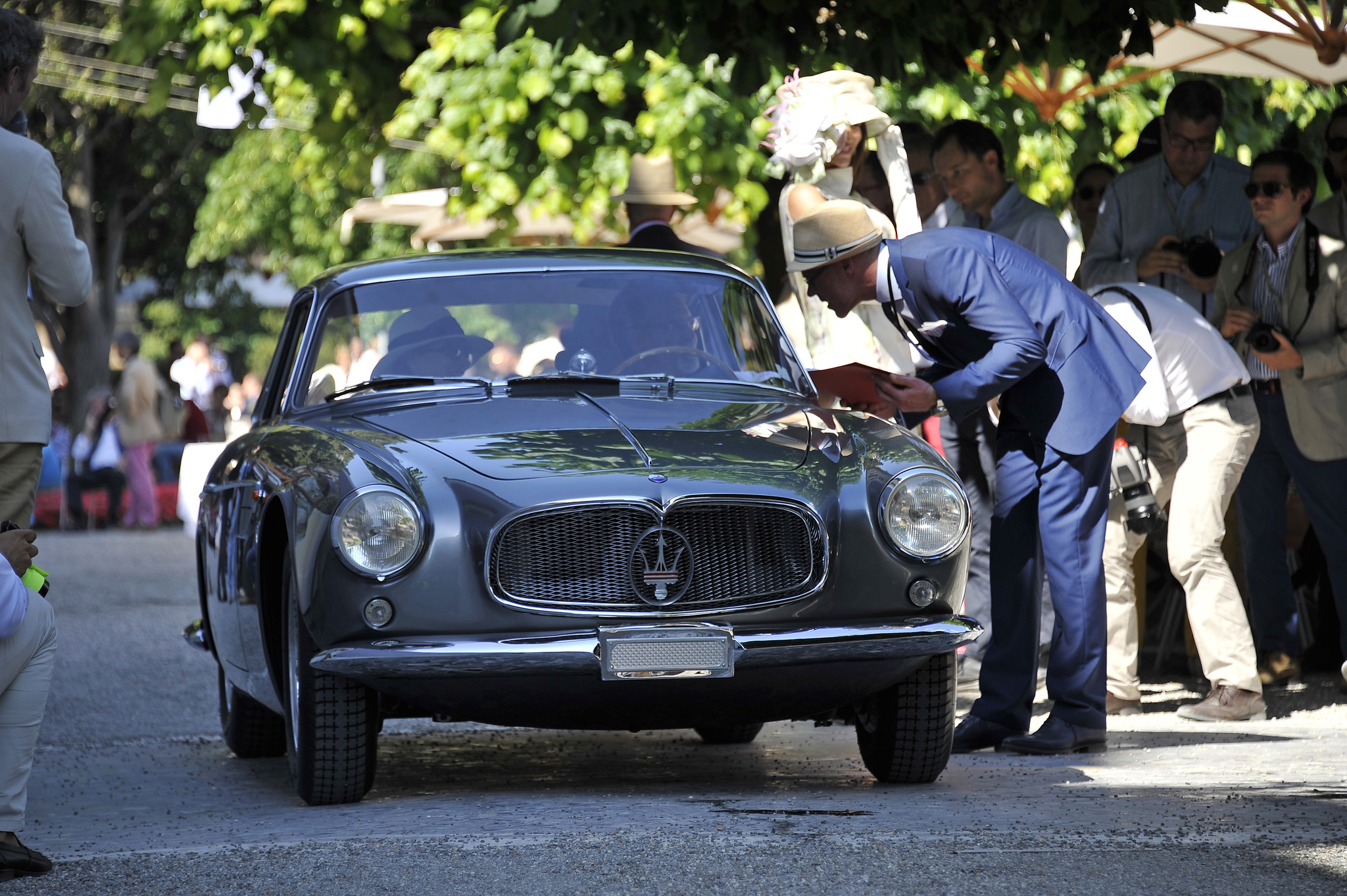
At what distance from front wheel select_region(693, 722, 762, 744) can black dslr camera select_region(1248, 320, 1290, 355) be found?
2.51m

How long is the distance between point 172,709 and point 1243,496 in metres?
4.70

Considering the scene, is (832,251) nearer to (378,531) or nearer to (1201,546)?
(378,531)

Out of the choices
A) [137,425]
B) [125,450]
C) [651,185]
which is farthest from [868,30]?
[125,450]

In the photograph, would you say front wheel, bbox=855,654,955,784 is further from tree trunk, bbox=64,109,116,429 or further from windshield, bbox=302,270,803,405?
tree trunk, bbox=64,109,116,429

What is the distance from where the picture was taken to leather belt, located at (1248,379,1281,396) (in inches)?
289

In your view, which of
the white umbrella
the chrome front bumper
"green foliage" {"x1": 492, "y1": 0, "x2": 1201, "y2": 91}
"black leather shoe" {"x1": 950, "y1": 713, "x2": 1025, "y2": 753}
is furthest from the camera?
the white umbrella

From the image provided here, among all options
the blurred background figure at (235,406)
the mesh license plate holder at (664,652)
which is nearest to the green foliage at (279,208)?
the blurred background figure at (235,406)

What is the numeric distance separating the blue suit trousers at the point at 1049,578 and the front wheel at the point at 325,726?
2.22 m

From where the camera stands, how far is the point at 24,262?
16.7 ft

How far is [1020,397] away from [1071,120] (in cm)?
909

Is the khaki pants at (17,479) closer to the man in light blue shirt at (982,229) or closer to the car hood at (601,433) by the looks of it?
the car hood at (601,433)

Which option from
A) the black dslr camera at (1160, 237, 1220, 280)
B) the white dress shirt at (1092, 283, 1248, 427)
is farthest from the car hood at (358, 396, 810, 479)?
the black dslr camera at (1160, 237, 1220, 280)

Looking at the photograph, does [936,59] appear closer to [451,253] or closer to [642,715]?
[451,253]

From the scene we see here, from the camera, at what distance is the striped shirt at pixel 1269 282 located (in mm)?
7227
